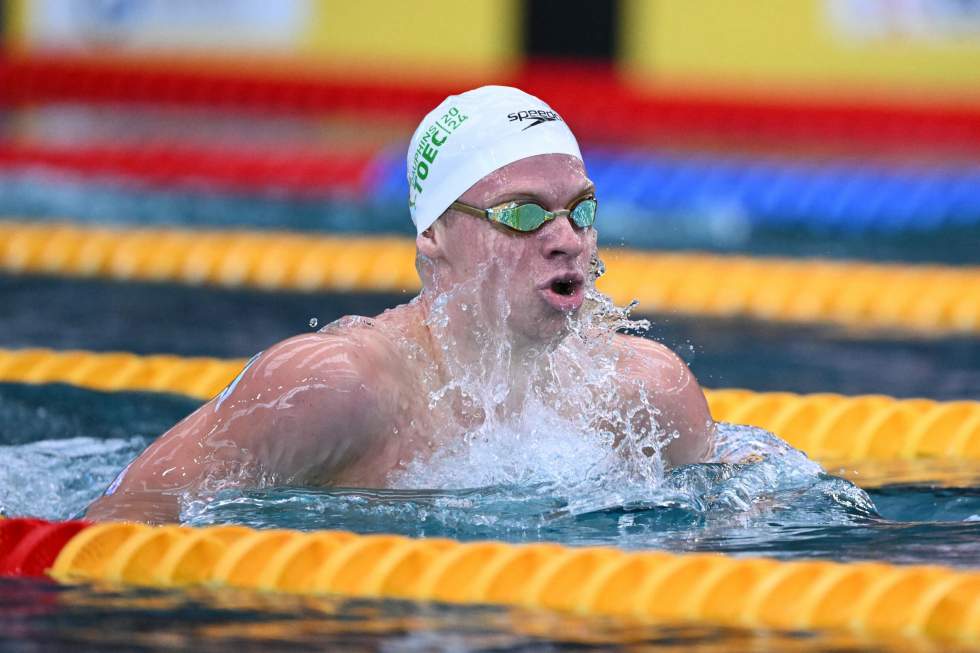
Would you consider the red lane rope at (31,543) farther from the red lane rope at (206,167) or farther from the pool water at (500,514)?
the red lane rope at (206,167)

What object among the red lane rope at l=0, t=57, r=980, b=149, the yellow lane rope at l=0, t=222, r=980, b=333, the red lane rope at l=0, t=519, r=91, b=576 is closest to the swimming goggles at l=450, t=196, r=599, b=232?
the red lane rope at l=0, t=519, r=91, b=576

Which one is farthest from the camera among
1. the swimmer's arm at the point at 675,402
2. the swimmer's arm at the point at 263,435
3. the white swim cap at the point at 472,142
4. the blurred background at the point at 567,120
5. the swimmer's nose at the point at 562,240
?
the blurred background at the point at 567,120

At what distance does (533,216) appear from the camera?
3.10m

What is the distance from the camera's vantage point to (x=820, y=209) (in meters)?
8.13

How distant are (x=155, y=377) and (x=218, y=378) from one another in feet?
0.57

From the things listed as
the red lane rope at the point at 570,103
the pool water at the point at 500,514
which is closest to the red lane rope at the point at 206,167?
the red lane rope at the point at 570,103

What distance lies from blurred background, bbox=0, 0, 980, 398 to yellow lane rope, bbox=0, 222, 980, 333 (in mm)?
50

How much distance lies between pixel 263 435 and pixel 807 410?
1.74 metres

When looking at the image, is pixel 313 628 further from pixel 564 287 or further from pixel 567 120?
pixel 567 120

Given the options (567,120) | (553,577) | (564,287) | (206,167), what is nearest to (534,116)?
(564,287)

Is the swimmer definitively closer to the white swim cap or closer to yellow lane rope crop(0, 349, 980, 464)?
→ the white swim cap

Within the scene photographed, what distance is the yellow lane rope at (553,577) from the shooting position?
8.43ft

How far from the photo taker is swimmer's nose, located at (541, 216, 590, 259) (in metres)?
3.05

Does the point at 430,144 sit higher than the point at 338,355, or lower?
higher
